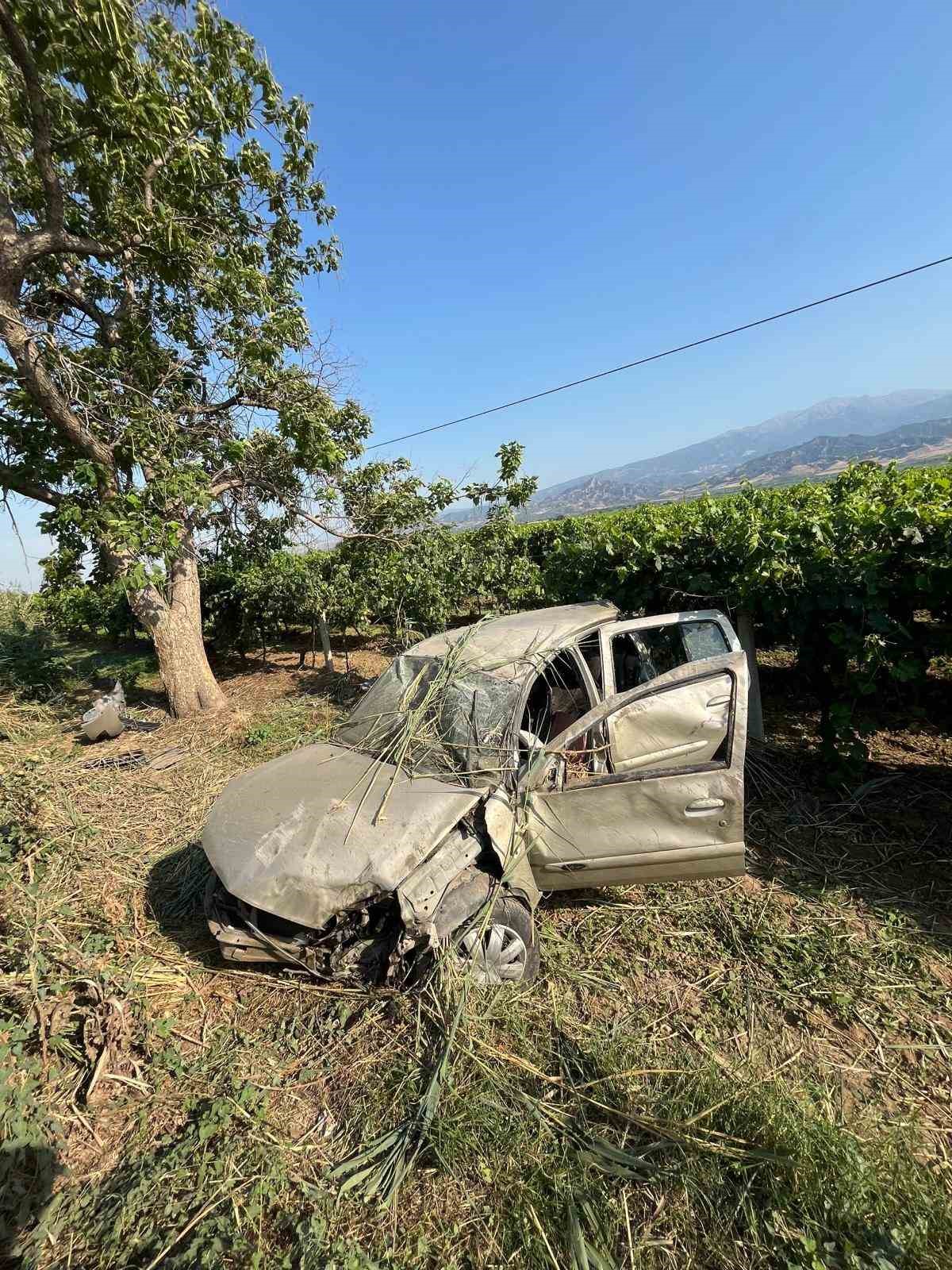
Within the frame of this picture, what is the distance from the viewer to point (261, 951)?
282cm

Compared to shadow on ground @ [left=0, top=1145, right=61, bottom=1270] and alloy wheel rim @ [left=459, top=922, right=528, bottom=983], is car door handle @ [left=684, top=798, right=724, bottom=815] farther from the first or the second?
shadow on ground @ [left=0, top=1145, right=61, bottom=1270]

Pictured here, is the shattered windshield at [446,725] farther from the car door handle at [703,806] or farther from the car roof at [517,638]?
the car door handle at [703,806]

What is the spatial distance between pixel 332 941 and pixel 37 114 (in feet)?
26.3

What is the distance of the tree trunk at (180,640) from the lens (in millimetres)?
7953

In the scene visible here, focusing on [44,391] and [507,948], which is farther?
[44,391]

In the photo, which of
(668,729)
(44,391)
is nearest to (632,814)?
(668,729)

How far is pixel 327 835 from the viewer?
2840 millimetres

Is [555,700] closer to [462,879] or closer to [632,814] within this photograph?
[632,814]

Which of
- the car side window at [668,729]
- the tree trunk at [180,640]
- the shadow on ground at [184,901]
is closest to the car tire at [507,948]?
the car side window at [668,729]

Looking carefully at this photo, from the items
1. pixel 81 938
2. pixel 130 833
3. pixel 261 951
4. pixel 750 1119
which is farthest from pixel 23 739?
pixel 750 1119

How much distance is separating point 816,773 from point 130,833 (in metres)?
5.98

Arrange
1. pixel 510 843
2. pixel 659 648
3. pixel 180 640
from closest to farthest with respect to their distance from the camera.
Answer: pixel 510 843, pixel 659 648, pixel 180 640

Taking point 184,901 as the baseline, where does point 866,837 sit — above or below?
below

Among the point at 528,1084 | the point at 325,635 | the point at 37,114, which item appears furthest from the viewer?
the point at 325,635
